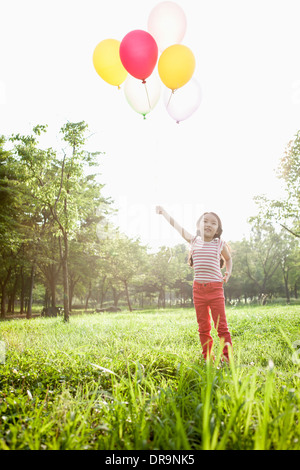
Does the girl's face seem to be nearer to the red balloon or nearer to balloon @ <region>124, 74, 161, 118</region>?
balloon @ <region>124, 74, 161, 118</region>

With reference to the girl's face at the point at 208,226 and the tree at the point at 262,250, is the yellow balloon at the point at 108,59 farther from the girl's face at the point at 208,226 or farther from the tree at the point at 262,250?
the tree at the point at 262,250

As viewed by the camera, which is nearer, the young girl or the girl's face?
the young girl

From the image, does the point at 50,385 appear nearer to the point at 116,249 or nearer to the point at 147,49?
the point at 147,49

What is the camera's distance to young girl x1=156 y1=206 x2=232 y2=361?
3258 mm

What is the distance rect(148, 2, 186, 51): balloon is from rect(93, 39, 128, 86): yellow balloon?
573 mm

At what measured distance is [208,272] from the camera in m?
3.34

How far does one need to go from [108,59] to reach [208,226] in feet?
9.41

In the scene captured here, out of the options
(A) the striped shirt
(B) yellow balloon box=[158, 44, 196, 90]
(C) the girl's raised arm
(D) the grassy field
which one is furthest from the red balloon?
(D) the grassy field

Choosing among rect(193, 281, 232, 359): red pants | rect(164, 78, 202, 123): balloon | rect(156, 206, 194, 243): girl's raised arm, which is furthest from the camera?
rect(164, 78, 202, 123): balloon

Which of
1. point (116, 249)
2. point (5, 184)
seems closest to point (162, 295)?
point (116, 249)

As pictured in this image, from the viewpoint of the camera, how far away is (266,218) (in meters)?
15.0

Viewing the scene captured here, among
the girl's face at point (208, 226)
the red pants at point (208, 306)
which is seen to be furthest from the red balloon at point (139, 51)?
the red pants at point (208, 306)

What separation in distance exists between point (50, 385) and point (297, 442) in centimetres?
212
